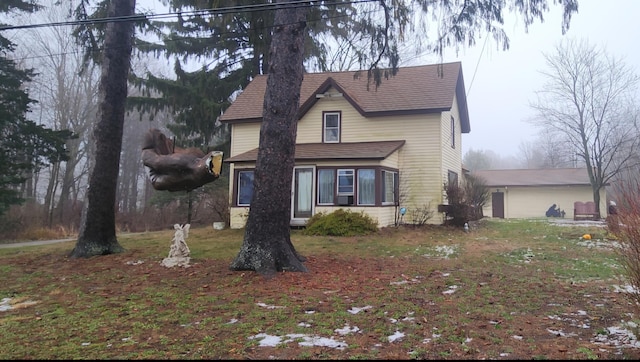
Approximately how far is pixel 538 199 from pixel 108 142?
30760 mm

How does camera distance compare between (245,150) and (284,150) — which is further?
(245,150)

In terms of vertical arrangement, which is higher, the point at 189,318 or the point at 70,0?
the point at 70,0

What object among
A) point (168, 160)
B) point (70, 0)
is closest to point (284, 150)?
point (168, 160)

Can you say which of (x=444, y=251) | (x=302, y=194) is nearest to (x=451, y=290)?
(x=444, y=251)

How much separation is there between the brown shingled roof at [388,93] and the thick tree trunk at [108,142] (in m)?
8.59

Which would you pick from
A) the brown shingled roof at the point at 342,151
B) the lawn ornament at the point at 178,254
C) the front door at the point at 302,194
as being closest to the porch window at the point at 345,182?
the brown shingled roof at the point at 342,151

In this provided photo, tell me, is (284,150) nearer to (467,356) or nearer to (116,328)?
(116,328)

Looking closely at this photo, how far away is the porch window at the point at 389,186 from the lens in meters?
16.1

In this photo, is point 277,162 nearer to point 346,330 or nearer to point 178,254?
point 178,254

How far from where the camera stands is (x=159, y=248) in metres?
11.1

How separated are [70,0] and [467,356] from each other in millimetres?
13051

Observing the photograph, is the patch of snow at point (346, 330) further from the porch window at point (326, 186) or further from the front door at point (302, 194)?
the front door at point (302, 194)

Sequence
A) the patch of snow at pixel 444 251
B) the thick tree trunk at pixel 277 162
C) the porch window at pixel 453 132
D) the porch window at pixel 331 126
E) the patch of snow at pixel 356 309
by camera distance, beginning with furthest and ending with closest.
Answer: the porch window at pixel 453 132, the porch window at pixel 331 126, the patch of snow at pixel 444 251, the thick tree trunk at pixel 277 162, the patch of snow at pixel 356 309

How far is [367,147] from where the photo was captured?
1686cm
